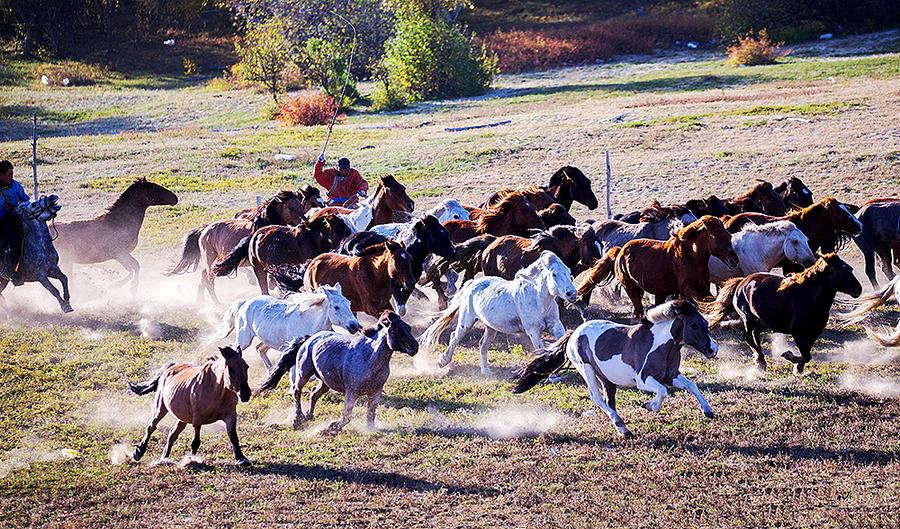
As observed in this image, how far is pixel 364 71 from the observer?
155 ft

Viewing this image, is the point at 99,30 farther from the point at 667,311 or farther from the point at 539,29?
the point at 667,311

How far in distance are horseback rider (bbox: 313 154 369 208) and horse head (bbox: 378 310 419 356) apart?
8622mm

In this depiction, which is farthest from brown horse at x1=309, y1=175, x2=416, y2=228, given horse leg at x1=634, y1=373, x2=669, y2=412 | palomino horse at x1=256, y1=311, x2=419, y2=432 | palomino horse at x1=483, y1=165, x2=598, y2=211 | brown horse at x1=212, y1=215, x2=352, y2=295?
horse leg at x1=634, y1=373, x2=669, y2=412

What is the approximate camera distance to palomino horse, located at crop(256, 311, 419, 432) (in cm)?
935

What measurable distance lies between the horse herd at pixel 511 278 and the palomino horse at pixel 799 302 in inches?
0.5

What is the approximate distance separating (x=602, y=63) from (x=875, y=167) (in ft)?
93.1

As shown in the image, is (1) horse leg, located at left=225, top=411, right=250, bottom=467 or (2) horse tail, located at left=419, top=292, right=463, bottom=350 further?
(2) horse tail, located at left=419, top=292, right=463, bottom=350

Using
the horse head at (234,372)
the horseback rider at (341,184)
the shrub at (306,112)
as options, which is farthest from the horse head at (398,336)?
the shrub at (306,112)

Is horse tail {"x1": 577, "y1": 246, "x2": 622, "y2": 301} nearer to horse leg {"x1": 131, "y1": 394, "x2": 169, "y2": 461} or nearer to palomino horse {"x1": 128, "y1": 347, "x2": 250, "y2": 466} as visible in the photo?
palomino horse {"x1": 128, "y1": 347, "x2": 250, "y2": 466}

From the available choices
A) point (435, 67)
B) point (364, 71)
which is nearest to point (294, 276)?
point (435, 67)

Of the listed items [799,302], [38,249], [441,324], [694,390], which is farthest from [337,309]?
[38,249]

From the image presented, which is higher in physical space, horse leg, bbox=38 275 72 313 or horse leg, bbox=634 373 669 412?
horse leg, bbox=634 373 669 412

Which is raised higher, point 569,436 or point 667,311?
point 667,311

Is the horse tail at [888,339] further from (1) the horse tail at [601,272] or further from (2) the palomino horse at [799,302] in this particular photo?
(1) the horse tail at [601,272]
